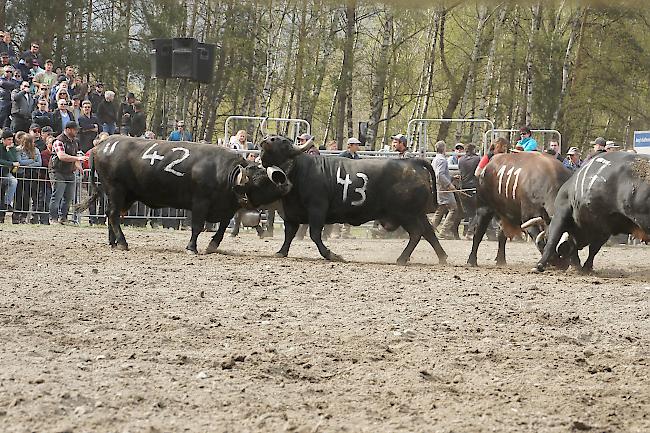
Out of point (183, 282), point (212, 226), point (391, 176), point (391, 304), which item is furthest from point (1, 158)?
point (391, 304)

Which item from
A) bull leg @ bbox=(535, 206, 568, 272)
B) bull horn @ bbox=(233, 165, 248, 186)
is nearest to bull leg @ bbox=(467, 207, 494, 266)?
bull leg @ bbox=(535, 206, 568, 272)

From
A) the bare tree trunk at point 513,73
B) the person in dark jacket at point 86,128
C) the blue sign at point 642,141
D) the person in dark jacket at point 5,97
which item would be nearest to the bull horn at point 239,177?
the person in dark jacket at point 86,128

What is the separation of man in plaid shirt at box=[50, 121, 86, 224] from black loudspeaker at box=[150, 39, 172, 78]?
8.44 feet

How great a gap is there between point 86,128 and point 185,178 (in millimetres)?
7392

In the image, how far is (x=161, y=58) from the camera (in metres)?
22.4

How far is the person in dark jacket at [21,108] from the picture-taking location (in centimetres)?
2081

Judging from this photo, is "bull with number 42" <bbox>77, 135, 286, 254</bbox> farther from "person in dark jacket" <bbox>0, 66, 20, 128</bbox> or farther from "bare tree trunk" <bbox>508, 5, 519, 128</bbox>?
"bare tree trunk" <bbox>508, 5, 519, 128</bbox>

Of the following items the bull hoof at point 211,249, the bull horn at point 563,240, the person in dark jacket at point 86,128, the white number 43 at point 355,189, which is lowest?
the bull hoof at point 211,249

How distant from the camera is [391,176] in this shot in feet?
48.1

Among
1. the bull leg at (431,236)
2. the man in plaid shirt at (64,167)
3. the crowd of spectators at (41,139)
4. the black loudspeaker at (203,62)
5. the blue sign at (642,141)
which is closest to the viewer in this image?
the bull leg at (431,236)

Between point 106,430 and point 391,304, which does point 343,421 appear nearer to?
point 106,430

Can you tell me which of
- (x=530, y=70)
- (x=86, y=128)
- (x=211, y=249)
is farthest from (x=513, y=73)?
(x=211, y=249)

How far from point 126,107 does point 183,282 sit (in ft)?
45.8

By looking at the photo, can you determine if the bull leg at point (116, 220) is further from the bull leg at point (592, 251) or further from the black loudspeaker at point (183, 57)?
the black loudspeaker at point (183, 57)
